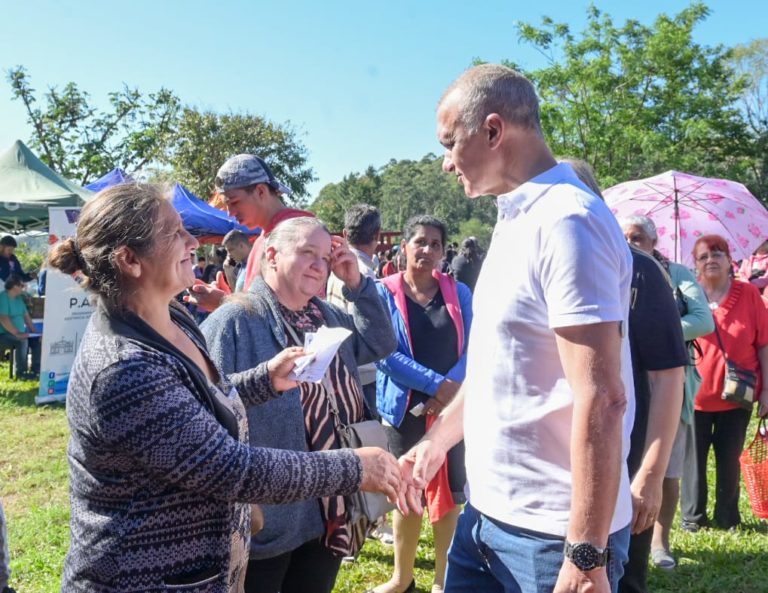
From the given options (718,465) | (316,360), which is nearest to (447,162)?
(316,360)

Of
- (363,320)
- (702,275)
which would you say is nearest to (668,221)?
(702,275)

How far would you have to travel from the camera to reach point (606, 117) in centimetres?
2062

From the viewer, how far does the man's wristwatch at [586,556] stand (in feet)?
4.96

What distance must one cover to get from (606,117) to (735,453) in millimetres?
17601

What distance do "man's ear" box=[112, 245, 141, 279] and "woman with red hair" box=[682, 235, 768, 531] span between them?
410 centimetres

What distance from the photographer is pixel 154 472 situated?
163 centimetres

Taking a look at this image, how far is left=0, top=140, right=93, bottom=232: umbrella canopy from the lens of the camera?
10797mm

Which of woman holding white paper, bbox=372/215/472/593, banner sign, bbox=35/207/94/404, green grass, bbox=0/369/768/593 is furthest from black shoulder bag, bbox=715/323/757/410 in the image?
banner sign, bbox=35/207/94/404

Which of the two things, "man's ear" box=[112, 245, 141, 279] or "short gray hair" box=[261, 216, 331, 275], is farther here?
"short gray hair" box=[261, 216, 331, 275]

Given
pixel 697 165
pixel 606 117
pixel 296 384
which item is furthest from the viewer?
pixel 697 165

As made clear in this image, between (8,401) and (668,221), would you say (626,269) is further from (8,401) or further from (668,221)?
(8,401)

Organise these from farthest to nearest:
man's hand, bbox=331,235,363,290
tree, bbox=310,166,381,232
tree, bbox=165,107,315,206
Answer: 1. tree, bbox=310,166,381,232
2. tree, bbox=165,107,315,206
3. man's hand, bbox=331,235,363,290

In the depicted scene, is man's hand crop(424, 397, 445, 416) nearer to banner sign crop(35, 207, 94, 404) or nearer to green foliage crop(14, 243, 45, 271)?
banner sign crop(35, 207, 94, 404)

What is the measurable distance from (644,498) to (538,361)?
3.25ft
